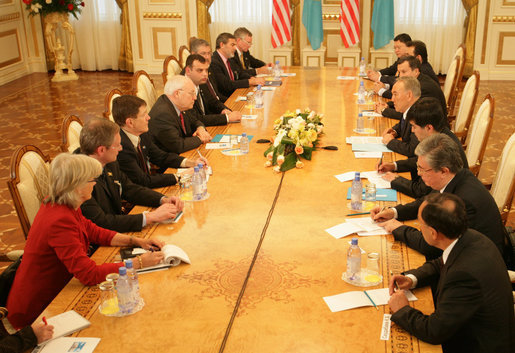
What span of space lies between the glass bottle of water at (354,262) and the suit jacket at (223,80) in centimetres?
469

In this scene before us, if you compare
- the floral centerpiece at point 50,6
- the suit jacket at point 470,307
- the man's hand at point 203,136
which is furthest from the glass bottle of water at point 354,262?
the floral centerpiece at point 50,6

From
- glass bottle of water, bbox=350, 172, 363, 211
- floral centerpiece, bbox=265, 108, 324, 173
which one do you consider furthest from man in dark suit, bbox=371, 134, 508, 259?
floral centerpiece, bbox=265, 108, 324, 173

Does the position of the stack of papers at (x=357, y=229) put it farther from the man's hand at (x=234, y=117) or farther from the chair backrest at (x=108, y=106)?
the man's hand at (x=234, y=117)

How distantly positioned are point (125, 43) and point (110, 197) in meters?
8.72

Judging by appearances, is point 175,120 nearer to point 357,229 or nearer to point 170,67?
point 170,67

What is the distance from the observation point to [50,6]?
35.8 ft

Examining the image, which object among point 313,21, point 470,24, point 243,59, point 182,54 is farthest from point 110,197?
point 470,24

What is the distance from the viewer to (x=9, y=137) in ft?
26.1

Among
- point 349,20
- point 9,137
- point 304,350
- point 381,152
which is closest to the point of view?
point 304,350

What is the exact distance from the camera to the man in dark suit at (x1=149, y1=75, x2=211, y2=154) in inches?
195

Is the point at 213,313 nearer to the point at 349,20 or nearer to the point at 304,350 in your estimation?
the point at 304,350

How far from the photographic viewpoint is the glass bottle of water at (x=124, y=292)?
2.61 meters

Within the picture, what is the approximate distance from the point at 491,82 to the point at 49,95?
789cm

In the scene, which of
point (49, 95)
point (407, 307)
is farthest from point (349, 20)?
point (407, 307)
